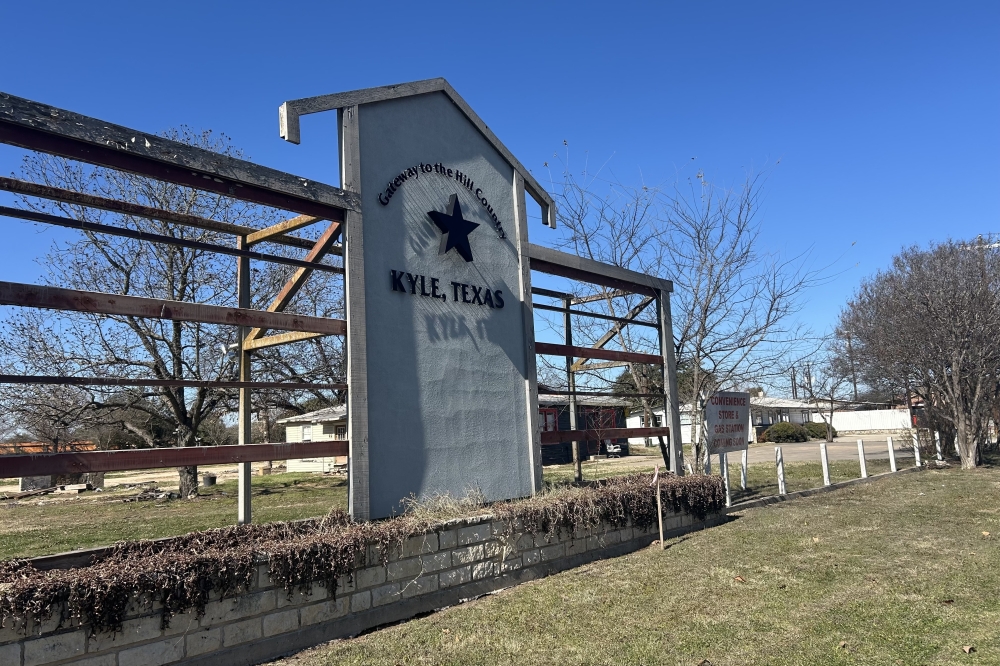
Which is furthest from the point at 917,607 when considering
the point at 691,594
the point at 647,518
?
the point at 647,518

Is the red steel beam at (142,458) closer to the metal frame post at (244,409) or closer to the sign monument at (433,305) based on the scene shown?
the sign monument at (433,305)

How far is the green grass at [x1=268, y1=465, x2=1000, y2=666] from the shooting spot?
5.06 metres

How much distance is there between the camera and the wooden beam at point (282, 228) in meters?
7.21

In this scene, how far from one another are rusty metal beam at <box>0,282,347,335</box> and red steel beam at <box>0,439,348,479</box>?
1.06 m

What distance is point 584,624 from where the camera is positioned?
5871 mm

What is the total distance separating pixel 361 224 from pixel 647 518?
5.46m

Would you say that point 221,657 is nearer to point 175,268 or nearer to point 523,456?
point 523,456

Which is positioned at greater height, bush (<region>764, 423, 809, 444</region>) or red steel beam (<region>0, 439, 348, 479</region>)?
red steel beam (<region>0, 439, 348, 479</region>)

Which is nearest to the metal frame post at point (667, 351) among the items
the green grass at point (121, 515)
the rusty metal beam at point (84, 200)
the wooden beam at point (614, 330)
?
the wooden beam at point (614, 330)

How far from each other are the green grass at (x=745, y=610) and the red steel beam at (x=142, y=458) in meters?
1.71

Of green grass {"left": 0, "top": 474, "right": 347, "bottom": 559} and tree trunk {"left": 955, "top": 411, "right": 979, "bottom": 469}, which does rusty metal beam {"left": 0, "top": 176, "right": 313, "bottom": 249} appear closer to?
green grass {"left": 0, "top": 474, "right": 347, "bottom": 559}

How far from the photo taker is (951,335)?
19938 mm

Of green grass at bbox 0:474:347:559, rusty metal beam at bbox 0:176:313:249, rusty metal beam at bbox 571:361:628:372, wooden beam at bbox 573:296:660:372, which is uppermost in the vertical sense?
rusty metal beam at bbox 0:176:313:249

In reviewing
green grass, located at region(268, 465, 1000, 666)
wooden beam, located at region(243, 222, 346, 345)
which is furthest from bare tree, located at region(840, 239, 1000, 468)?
wooden beam, located at region(243, 222, 346, 345)
